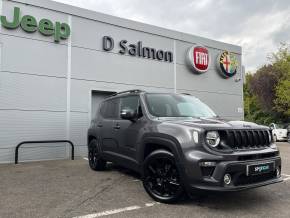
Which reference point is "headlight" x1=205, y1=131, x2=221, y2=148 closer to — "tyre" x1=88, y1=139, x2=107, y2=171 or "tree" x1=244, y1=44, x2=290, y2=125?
"tyre" x1=88, y1=139, x2=107, y2=171

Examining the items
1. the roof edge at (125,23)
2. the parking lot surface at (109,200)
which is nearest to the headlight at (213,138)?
the parking lot surface at (109,200)

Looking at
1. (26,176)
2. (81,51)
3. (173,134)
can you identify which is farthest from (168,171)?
(81,51)

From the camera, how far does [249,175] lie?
439 centimetres

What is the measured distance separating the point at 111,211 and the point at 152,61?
9.36 meters

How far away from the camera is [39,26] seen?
10.4 m

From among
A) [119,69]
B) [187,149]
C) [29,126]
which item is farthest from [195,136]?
[119,69]

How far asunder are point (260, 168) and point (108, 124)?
3497 mm

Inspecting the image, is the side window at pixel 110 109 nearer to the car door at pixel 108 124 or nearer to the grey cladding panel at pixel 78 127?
the car door at pixel 108 124

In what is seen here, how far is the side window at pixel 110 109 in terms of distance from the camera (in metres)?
6.95

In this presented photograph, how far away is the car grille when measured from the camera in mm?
4543

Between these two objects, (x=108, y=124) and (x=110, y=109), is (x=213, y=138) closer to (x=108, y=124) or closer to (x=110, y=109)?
(x=108, y=124)

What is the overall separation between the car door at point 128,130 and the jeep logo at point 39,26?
529cm

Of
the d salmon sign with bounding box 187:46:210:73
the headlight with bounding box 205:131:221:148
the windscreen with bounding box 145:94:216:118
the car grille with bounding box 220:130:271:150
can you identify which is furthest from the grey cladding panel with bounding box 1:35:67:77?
the car grille with bounding box 220:130:271:150

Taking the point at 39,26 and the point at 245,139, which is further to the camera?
the point at 39,26
